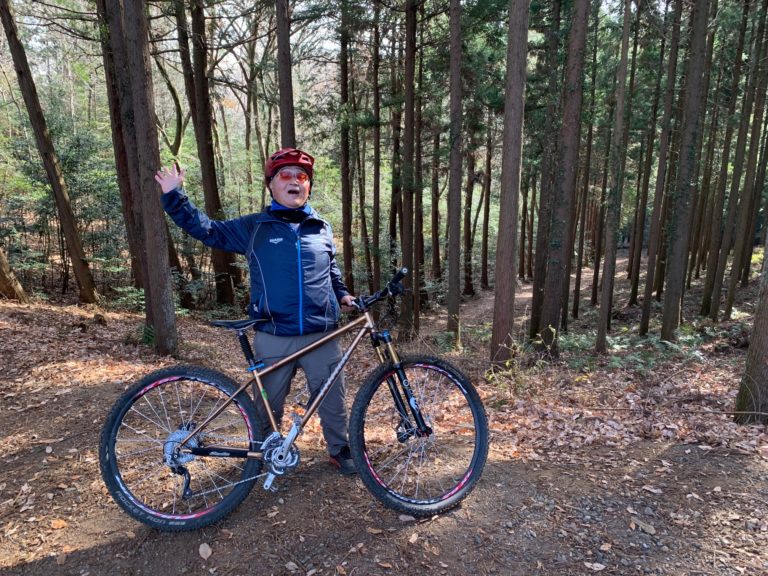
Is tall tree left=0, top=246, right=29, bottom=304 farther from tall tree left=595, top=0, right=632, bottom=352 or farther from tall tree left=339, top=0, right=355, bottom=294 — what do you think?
tall tree left=595, top=0, right=632, bottom=352

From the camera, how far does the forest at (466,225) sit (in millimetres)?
3205

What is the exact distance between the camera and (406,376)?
9.73 ft

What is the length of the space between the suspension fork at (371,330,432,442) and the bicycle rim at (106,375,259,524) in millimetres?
973

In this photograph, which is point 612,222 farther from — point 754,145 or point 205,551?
point 205,551

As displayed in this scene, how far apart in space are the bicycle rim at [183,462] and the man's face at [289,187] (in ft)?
4.34

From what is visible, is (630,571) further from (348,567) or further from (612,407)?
(612,407)

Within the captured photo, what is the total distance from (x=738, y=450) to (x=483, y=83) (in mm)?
13556

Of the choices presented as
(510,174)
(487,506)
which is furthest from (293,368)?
(510,174)

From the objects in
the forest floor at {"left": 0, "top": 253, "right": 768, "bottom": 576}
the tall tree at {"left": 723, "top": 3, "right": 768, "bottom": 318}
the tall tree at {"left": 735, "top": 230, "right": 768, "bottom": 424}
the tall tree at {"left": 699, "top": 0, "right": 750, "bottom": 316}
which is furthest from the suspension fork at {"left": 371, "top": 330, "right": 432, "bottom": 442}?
the tall tree at {"left": 699, "top": 0, "right": 750, "bottom": 316}

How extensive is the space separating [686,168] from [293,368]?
11.5 metres

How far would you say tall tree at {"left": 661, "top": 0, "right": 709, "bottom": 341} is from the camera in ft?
31.8

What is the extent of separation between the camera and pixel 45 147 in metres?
9.63

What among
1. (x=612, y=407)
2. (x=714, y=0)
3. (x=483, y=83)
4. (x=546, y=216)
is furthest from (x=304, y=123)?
(x=612, y=407)

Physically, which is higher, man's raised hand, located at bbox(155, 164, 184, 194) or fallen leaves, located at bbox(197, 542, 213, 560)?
man's raised hand, located at bbox(155, 164, 184, 194)
